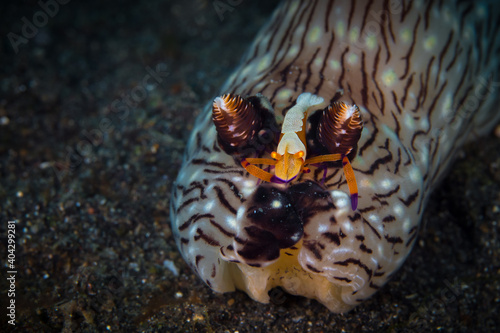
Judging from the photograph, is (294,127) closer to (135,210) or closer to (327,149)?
(327,149)

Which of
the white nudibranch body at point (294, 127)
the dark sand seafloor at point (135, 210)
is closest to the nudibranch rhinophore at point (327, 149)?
the white nudibranch body at point (294, 127)

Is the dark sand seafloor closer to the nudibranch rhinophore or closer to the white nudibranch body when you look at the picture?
the nudibranch rhinophore

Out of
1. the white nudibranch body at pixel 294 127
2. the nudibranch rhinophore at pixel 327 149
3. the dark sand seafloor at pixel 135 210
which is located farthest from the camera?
the dark sand seafloor at pixel 135 210

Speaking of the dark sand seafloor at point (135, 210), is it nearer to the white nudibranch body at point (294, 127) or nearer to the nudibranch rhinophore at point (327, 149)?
the nudibranch rhinophore at point (327, 149)

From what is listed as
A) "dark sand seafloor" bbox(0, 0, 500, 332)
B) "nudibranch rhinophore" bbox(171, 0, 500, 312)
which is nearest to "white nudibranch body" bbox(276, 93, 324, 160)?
"nudibranch rhinophore" bbox(171, 0, 500, 312)

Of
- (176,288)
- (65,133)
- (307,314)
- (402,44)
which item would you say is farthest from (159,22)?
(307,314)

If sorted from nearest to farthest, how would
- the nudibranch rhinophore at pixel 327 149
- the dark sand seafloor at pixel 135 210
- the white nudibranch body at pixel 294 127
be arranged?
the white nudibranch body at pixel 294 127 < the nudibranch rhinophore at pixel 327 149 < the dark sand seafloor at pixel 135 210

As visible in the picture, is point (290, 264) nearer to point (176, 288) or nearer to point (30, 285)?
point (176, 288)
